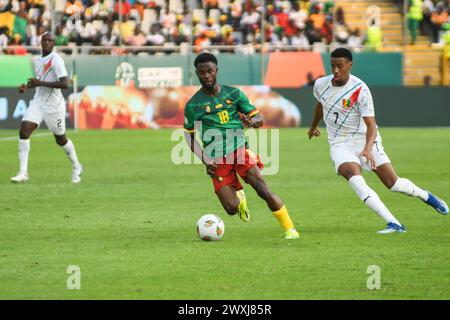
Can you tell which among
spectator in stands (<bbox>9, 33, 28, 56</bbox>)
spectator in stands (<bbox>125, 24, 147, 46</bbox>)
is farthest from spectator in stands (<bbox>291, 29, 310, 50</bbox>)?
spectator in stands (<bbox>9, 33, 28, 56</bbox>)

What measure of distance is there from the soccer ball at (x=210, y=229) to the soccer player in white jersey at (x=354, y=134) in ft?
5.49

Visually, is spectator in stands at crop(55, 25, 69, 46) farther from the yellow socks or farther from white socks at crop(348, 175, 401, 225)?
the yellow socks

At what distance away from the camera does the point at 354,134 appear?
1311 cm

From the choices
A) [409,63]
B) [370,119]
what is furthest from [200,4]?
[370,119]

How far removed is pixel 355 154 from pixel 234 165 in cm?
152

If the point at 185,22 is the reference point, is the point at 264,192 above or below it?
below

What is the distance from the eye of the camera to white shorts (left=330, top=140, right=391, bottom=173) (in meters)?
13.0

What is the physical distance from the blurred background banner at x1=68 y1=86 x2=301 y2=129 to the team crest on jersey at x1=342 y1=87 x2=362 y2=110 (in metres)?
22.2

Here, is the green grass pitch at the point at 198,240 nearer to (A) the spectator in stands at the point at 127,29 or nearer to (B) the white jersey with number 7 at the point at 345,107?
(B) the white jersey with number 7 at the point at 345,107

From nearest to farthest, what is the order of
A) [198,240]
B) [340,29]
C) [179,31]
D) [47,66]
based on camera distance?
[198,240] → [47,66] → [179,31] → [340,29]

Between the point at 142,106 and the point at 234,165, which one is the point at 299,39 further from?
the point at 234,165

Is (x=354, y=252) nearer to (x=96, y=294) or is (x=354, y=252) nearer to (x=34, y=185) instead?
(x=96, y=294)

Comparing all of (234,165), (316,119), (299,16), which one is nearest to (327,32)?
(299,16)

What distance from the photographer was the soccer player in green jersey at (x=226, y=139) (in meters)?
12.4
